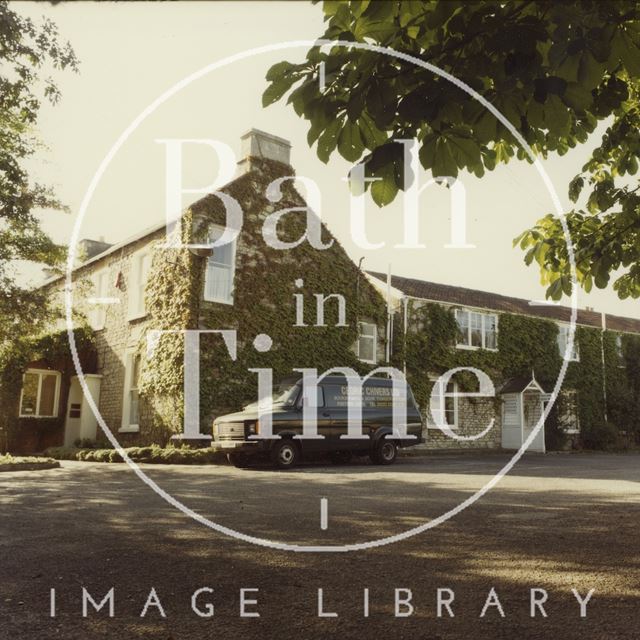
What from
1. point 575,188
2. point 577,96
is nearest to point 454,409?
point 575,188

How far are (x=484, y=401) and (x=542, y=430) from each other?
9.07 feet

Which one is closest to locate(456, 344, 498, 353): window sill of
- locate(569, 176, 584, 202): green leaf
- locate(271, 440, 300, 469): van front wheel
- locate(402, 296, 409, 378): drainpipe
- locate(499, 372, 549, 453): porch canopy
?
locate(499, 372, 549, 453): porch canopy

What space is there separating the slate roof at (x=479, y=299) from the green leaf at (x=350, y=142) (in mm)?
21931

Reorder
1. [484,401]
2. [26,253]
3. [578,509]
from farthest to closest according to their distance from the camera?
[484,401]
[26,253]
[578,509]

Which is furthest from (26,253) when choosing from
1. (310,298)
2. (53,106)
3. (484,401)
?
(484,401)

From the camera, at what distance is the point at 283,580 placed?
4.20 m

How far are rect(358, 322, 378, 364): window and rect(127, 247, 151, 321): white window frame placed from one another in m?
7.37

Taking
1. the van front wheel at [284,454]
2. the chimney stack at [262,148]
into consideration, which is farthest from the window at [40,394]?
the van front wheel at [284,454]

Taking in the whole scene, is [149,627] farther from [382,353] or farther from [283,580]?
[382,353]

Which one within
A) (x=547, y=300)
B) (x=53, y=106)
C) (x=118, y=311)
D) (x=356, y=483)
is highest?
(x=53, y=106)

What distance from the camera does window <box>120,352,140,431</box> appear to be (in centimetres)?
1991

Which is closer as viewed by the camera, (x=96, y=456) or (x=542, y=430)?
(x=96, y=456)

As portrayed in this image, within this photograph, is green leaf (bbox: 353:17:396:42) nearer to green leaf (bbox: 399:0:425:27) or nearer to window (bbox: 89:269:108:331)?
green leaf (bbox: 399:0:425:27)

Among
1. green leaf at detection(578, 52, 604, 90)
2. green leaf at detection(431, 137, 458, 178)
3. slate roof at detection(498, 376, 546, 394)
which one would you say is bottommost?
slate roof at detection(498, 376, 546, 394)
